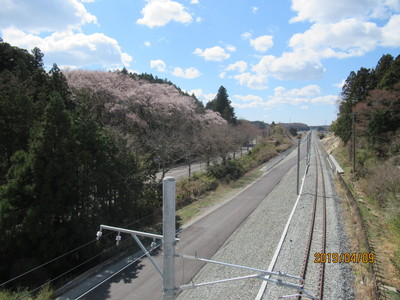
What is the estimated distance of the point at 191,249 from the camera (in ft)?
48.3

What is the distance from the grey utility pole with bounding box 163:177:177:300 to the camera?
4711 mm

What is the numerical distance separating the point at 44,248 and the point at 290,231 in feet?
39.4

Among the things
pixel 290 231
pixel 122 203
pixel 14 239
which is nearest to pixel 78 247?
pixel 14 239

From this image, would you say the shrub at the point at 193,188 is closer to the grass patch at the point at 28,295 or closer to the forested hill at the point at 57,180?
the forested hill at the point at 57,180

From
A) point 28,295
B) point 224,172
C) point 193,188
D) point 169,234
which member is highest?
point 169,234

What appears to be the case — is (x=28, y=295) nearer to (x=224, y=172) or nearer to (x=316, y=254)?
(x=316, y=254)

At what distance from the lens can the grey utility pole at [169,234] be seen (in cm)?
471

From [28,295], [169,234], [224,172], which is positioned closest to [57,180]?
[28,295]

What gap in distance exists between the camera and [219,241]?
15391 mm

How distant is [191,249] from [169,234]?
1062 centimetres

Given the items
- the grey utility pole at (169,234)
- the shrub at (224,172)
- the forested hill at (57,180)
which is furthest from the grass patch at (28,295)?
the shrub at (224,172)

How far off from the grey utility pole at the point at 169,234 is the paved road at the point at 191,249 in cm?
60

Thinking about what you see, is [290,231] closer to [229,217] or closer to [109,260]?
[229,217]

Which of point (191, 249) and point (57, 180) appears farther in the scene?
point (191, 249)
